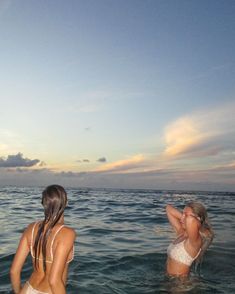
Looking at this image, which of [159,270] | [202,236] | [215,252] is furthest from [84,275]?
[215,252]

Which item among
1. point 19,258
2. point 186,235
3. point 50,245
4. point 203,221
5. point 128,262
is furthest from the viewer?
point 128,262

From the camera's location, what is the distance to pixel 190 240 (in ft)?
22.9

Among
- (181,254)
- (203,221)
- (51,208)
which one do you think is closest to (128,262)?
(181,254)

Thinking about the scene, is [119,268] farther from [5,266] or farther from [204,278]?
[5,266]

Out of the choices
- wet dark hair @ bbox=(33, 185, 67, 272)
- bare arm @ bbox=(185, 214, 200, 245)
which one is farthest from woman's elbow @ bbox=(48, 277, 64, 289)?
bare arm @ bbox=(185, 214, 200, 245)

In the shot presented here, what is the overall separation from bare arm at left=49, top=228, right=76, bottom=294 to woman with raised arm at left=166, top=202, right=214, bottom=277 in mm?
3397

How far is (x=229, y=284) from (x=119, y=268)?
3129mm

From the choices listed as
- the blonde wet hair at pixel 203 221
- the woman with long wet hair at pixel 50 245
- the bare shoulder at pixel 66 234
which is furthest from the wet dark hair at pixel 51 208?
the blonde wet hair at pixel 203 221

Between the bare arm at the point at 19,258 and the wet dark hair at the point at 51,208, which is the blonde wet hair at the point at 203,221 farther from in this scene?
the bare arm at the point at 19,258

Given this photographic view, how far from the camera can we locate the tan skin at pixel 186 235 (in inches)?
265

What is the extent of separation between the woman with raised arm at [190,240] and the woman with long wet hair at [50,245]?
3.24 meters

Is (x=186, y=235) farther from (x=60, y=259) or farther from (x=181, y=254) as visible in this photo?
(x=60, y=259)

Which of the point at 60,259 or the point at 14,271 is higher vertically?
the point at 60,259

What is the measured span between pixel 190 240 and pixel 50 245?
3814mm
